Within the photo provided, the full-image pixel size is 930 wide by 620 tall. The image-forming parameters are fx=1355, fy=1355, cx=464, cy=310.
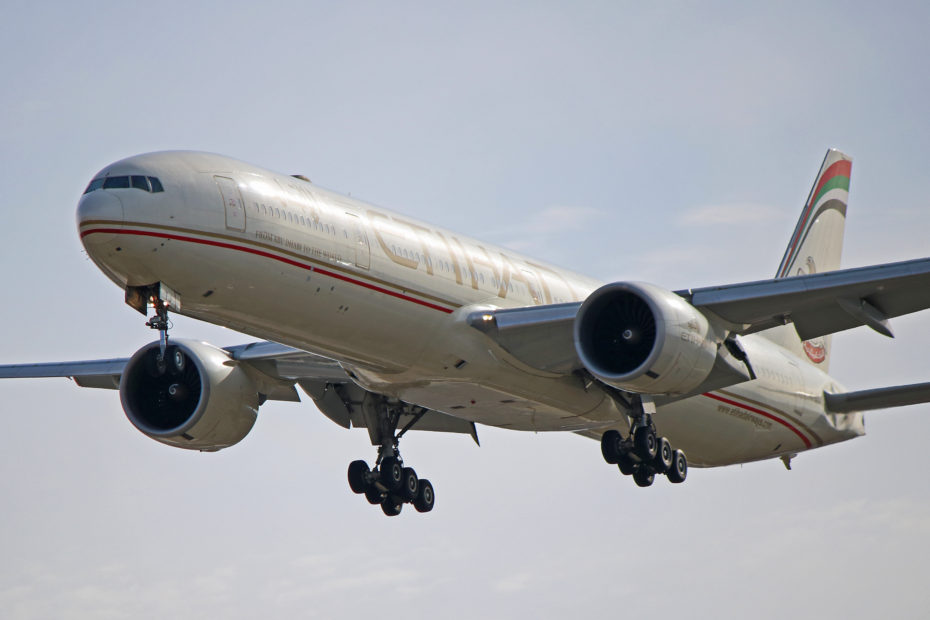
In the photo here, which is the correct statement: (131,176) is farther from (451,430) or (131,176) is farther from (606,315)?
(451,430)

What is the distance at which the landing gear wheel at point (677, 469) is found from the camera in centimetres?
3141

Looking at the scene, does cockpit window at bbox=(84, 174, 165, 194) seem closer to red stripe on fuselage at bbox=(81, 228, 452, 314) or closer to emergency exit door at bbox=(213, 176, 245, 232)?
red stripe on fuselage at bbox=(81, 228, 452, 314)

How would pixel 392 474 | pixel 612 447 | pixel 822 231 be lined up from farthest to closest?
pixel 822 231 < pixel 392 474 < pixel 612 447

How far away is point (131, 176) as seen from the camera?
78.5 feet

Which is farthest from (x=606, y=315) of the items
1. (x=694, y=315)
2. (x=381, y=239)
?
(x=381, y=239)

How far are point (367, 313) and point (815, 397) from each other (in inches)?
594

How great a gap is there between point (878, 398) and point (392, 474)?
12.3 m

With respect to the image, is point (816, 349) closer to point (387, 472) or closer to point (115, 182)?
point (387, 472)

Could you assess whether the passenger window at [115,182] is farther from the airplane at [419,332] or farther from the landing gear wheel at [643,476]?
the landing gear wheel at [643,476]

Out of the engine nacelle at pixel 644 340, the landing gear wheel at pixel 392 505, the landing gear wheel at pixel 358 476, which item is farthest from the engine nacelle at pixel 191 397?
the engine nacelle at pixel 644 340

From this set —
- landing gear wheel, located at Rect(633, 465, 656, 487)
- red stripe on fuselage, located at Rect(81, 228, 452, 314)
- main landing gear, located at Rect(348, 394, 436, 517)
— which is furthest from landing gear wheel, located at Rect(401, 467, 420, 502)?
red stripe on fuselage, located at Rect(81, 228, 452, 314)

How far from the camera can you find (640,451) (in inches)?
1202

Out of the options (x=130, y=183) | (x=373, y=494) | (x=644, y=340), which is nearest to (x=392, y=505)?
(x=373, y=494)

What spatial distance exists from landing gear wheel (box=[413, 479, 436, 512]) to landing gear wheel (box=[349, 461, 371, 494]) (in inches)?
53.3
